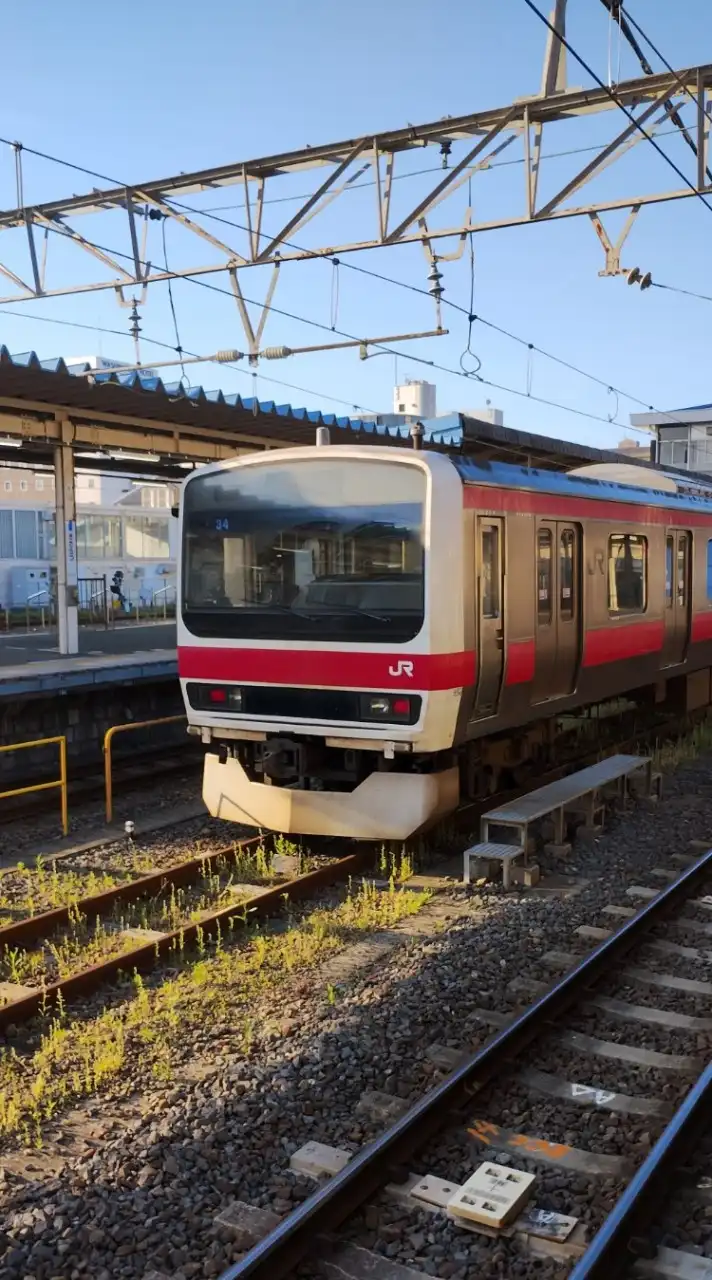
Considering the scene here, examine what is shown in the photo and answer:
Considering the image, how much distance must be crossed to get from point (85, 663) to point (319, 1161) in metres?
9.56

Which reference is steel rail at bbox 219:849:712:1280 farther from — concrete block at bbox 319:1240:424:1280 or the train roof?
the train roof

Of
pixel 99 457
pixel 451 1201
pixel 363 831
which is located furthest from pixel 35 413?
pixel 451 1201

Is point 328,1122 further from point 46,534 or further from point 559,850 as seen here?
point 46,534

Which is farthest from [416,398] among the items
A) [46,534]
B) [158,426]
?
[158,426]

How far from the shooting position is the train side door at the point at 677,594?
37.4 feet

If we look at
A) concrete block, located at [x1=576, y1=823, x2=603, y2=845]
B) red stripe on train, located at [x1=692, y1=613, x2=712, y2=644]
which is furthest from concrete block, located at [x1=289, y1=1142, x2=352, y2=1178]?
red stripe on train, located at [x1=692, y1=613, x2=712, y2=644]

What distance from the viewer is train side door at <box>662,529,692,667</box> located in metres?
11.4

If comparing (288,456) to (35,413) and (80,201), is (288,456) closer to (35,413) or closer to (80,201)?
(80,201)

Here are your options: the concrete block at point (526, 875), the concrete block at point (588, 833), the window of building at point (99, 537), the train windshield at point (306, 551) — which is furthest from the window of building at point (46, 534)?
the concrete block at point (526, 875)

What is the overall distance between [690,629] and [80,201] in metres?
8.28

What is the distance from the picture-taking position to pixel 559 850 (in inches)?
308

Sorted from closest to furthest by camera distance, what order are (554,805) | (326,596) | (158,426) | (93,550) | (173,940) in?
(173,940), (326,596), (554,805), (158,426), (93,550)

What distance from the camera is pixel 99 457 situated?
18000 millimetres

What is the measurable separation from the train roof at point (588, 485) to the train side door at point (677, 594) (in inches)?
15.1
